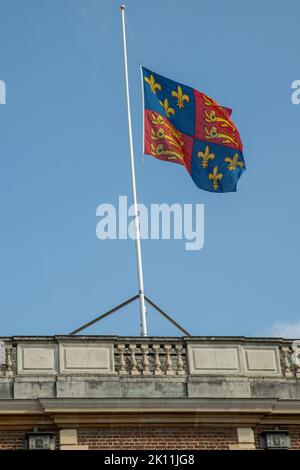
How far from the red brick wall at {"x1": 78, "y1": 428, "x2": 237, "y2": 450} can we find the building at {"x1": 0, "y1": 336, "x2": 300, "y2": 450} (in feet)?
0.06

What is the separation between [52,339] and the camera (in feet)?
70.2

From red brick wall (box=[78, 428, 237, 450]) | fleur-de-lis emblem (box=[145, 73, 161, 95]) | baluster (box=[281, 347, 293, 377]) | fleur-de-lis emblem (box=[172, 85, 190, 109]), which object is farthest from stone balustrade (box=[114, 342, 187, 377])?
fleur-de-lis emblem (box=[145, 73, 161, 95])

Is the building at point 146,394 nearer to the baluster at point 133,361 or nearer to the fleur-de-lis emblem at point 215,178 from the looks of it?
the baluster at point 133,361

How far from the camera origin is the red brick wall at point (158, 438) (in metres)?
20.8

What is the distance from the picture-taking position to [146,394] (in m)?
21.2

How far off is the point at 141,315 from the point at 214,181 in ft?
14.0

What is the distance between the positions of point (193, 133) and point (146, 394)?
7.49 m

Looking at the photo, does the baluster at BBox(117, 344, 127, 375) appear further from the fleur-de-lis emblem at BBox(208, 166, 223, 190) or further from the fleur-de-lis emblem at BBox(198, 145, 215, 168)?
the fleur-de-lis emblem at BBox(198, 145, 215, 168)

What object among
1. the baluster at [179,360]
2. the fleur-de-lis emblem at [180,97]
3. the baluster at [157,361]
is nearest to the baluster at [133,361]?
the baluster at [157,361]

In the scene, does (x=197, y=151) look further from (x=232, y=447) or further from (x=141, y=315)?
(x=232, y=447)

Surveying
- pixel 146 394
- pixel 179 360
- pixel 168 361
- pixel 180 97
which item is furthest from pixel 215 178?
pixel 146 394

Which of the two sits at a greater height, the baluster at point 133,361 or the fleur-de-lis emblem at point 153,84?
the fleur-de-lis emblem at point 153,84

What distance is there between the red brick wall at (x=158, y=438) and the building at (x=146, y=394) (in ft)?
0.06

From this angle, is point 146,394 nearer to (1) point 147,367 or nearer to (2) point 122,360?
(1) point 147,367
